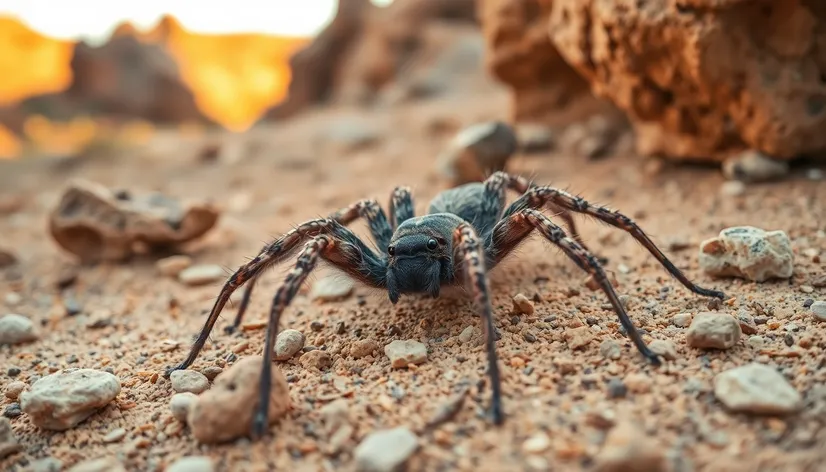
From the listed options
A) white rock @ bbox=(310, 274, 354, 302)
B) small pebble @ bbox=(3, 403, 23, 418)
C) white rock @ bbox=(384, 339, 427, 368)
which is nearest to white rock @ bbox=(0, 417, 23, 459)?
small pebble @ bbox=(3, 403, 23, 418)

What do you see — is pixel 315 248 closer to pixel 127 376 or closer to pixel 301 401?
pixel 301 401

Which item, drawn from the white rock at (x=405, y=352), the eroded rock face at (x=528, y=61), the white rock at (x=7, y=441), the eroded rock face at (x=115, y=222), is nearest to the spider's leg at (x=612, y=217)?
the white rock at (x=405, y=352)

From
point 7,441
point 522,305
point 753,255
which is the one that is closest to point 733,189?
point 753,255

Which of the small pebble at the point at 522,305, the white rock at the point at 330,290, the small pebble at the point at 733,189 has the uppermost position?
the small pebble at the point at 733,189

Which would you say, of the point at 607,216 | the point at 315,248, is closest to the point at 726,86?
the point at 607,216

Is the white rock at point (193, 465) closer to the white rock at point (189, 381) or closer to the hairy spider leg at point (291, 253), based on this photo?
the white rock at point (189, 381)

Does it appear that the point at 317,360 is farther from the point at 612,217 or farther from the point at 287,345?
the point at 612,217
